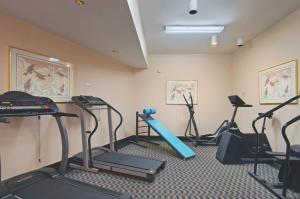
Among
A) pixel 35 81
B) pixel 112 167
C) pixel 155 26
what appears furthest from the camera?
pixel 155 26

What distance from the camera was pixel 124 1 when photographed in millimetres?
1829

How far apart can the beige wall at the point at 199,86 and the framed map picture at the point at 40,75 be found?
2.78 m

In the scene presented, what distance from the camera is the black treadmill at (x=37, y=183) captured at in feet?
5.88

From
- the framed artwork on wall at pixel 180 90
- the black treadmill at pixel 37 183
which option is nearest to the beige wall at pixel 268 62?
the framed artwork on wall at pixel 180 90

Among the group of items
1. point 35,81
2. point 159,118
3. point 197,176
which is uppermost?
point 35,81

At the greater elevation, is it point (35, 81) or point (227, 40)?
point (227, 40)

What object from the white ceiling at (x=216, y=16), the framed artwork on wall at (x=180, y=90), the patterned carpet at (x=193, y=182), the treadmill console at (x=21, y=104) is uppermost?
the white ceiling at (x=216, y=16)

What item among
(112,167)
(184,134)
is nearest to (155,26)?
(112,167)

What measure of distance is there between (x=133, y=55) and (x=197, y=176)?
9.49ft

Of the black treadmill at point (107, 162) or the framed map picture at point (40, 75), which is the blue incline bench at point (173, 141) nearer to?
the black treadmill at point (107, 162)

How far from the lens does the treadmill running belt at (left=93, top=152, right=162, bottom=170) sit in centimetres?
277

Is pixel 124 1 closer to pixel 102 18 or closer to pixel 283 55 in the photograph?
pixel 102 18

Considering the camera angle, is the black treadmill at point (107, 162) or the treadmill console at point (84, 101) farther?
the treadmill console at point (84, 101)

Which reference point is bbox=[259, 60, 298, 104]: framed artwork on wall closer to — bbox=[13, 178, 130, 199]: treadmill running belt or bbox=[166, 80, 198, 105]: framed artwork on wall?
bbox=[166, 80, 198, 105]: framed artwork on wall
